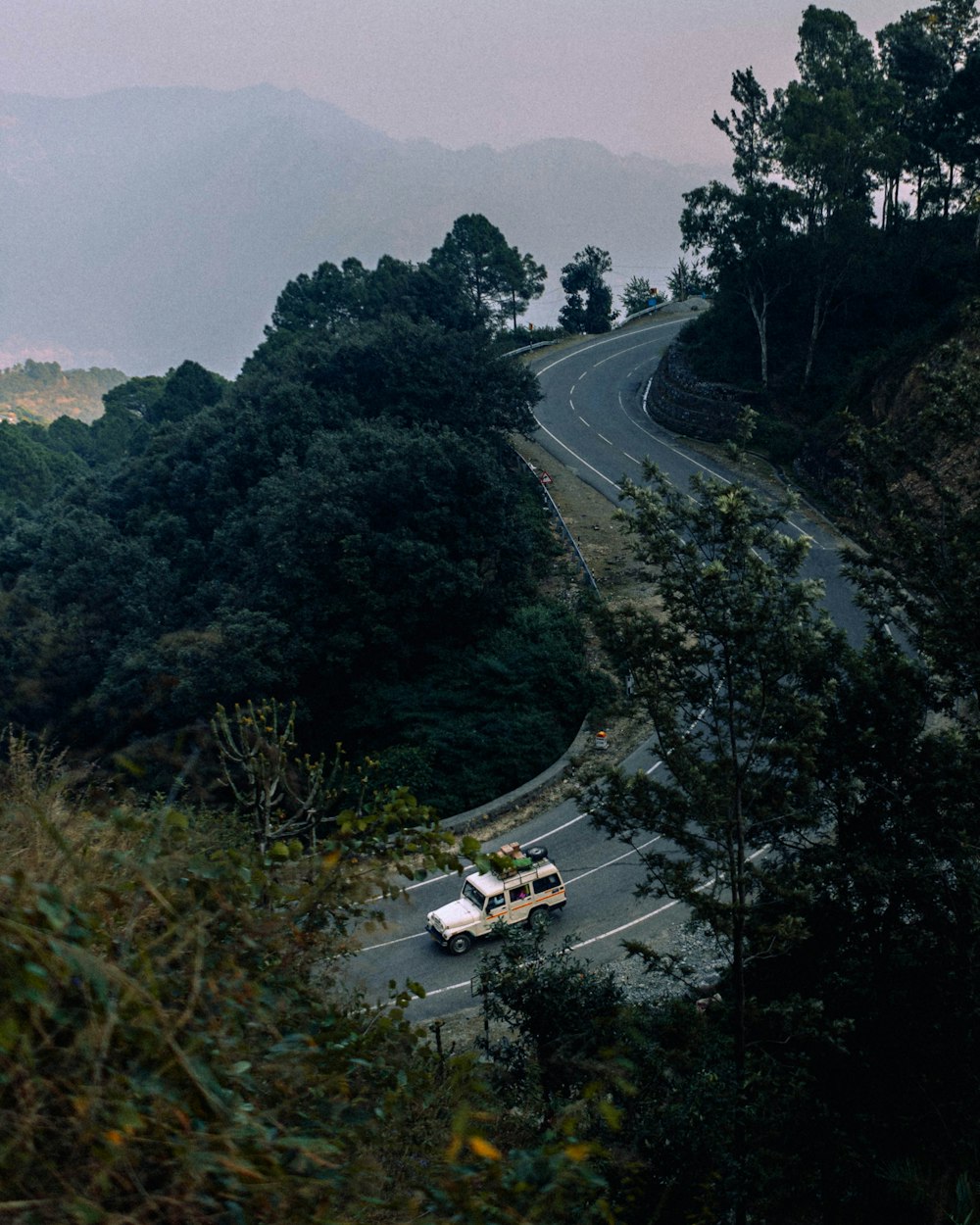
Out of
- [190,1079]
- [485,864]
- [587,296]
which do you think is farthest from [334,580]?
[587,296]

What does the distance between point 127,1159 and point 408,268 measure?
58.3m

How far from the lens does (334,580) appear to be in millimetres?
27953

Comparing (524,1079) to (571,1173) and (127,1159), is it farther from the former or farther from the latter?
(127,1159)

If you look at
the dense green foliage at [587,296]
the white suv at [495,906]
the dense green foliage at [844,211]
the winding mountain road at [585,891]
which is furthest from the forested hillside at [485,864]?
the dense green foliage at [587,296]

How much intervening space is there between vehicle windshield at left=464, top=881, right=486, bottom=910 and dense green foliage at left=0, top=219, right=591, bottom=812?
4.85 meters

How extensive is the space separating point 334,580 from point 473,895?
13154 mm

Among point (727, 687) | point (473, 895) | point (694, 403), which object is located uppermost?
point (694, 403)

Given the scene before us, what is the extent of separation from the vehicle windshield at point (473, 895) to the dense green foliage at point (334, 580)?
4851 mm

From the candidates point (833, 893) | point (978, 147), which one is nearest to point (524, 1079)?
point (833, 893)

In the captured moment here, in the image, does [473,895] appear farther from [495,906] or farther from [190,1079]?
[190,1079]

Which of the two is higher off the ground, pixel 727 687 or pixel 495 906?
pixel 727 687

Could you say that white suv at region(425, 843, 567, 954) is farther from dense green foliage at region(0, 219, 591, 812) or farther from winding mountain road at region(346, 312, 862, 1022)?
dense green foliage at region(0, 219, 591, 812)

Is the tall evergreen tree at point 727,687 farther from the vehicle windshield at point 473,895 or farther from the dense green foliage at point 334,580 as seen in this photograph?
the dense green foliage at point 334,580

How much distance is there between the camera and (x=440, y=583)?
88.9 ft
